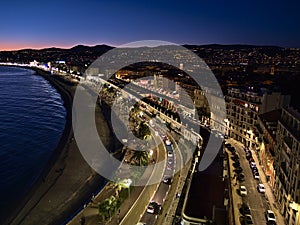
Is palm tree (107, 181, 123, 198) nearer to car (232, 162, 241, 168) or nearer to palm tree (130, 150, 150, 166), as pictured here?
palm tree (130, 150, 150, 166)

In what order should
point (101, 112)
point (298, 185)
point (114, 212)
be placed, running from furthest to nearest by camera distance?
point (101, 112)
point (114, 212)
point (298, 185)

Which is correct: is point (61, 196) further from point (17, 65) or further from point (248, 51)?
point (17, 65)

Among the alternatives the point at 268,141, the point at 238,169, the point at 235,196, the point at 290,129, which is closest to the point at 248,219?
the point at 235,196

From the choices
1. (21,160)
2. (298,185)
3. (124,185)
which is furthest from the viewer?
(21,160)

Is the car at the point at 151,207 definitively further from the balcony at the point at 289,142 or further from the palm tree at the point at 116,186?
the balcony at the point at 289,142

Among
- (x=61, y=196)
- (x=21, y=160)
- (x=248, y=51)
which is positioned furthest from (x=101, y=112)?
(x=248, y=51)

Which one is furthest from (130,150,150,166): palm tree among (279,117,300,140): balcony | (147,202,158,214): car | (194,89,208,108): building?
(194,89,208,108): building

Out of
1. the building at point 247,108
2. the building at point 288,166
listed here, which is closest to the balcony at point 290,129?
the building at point 288,166
